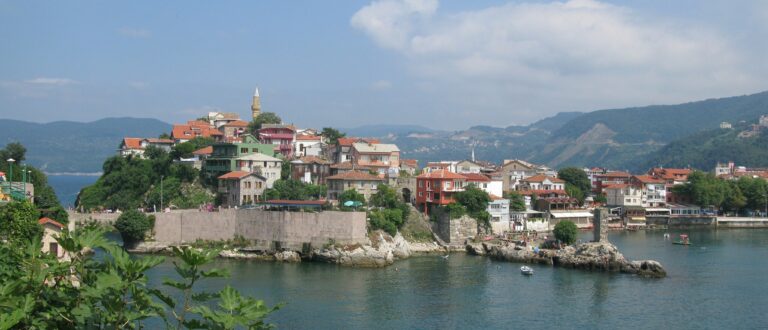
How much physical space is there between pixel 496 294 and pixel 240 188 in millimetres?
19983

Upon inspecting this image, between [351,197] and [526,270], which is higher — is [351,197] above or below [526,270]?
above

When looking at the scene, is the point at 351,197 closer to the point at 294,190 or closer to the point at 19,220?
the point at 294,190

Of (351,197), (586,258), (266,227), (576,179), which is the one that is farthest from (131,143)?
(586,258)

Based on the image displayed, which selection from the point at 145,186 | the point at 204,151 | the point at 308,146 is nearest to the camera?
the point at 145,186

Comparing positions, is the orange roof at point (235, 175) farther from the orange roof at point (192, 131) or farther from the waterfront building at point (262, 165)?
the orange roof at point (192, 131)

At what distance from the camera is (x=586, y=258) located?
120 feet

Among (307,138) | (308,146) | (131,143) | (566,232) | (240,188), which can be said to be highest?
(307,138)

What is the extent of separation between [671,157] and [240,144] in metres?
146

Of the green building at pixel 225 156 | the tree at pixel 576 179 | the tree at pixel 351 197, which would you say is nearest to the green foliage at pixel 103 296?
the tree at pixel 351 197

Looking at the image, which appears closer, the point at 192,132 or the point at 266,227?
the point at 266,227

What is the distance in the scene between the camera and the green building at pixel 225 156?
47812mm

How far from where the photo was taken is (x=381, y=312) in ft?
84.5

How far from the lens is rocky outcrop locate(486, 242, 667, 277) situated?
114ft

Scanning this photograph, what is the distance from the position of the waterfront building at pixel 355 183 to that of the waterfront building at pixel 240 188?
4.07 metres
